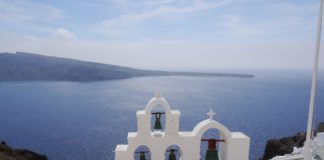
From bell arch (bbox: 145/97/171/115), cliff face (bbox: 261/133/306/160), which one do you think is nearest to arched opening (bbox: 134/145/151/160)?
bell arch (bbox: 145/97/171/115)

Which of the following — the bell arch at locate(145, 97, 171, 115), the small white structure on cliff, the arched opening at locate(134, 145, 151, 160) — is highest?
the bell arch at locate(145, 97, 171, 115)

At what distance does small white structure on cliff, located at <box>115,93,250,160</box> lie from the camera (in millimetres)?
8258

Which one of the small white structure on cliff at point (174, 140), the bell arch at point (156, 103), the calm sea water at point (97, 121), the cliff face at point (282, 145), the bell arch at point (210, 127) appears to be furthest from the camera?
the calm sea water at point (97, 121)

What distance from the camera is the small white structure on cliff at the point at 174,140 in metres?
8.26

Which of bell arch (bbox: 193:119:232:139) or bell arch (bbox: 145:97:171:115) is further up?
bell arch (bbox: 145:97:171:115)

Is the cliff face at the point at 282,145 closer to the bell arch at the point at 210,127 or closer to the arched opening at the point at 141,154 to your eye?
the arched opening at the point at 141,154

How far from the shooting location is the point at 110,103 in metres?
85.4

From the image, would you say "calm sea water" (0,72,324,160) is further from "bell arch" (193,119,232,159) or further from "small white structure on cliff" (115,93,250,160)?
"bell arch" (193,119,232,159)

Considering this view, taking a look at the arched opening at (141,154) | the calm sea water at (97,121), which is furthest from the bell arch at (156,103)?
the calm sea water at (97,121)

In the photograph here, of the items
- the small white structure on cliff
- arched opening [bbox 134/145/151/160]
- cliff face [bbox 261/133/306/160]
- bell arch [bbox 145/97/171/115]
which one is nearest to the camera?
the small white structure on cliff

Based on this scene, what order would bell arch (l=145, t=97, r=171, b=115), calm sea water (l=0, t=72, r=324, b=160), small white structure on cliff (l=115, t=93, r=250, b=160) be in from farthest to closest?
calm sea water (l=0, t=72, r=324, b=160), bell arch (l=145, t=97, r=171, b=115), small white structure on cliff (l=115, t=93, r=250, b=160)

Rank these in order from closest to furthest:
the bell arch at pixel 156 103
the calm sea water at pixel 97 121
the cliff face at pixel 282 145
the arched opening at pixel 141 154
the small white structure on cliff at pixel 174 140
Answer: the small white structure on cliff at pixel 174 140
the bell arch at pixel 156 103
the arched opening at pixel 141 154
the cliff face at pixel 282 145
the calm sea water at pixel 97 121

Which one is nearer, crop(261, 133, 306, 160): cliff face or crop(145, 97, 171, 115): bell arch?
crop(145, 97, 171, 115): bell arch

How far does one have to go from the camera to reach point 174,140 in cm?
853
